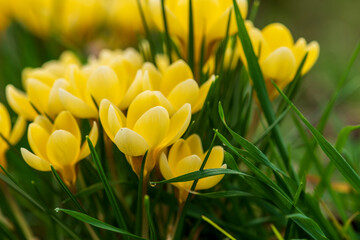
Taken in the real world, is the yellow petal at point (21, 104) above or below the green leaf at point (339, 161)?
above

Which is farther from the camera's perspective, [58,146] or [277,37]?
[277,37]

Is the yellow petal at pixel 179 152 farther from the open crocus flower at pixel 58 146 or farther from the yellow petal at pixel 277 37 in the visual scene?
the yellow petal at pixel 277 37

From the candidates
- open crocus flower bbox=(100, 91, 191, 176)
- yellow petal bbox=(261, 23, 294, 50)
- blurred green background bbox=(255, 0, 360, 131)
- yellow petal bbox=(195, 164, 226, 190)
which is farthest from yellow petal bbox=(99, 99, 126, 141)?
blurred green background bbox=(255, 0, 360, 131)

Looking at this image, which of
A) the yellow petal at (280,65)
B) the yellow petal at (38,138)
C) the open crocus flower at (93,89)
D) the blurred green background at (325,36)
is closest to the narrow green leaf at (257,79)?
the yellow petal at (280,65)

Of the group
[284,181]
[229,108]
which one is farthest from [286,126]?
[284,181]

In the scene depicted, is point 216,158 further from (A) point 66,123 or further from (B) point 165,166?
(A) point 66,123

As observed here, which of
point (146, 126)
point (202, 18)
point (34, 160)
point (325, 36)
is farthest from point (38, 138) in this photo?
point (325, 36)

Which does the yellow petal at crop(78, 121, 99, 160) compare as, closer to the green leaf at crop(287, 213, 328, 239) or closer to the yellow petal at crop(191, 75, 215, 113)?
the yellow petal at crop(191, 75, 215, 113)
